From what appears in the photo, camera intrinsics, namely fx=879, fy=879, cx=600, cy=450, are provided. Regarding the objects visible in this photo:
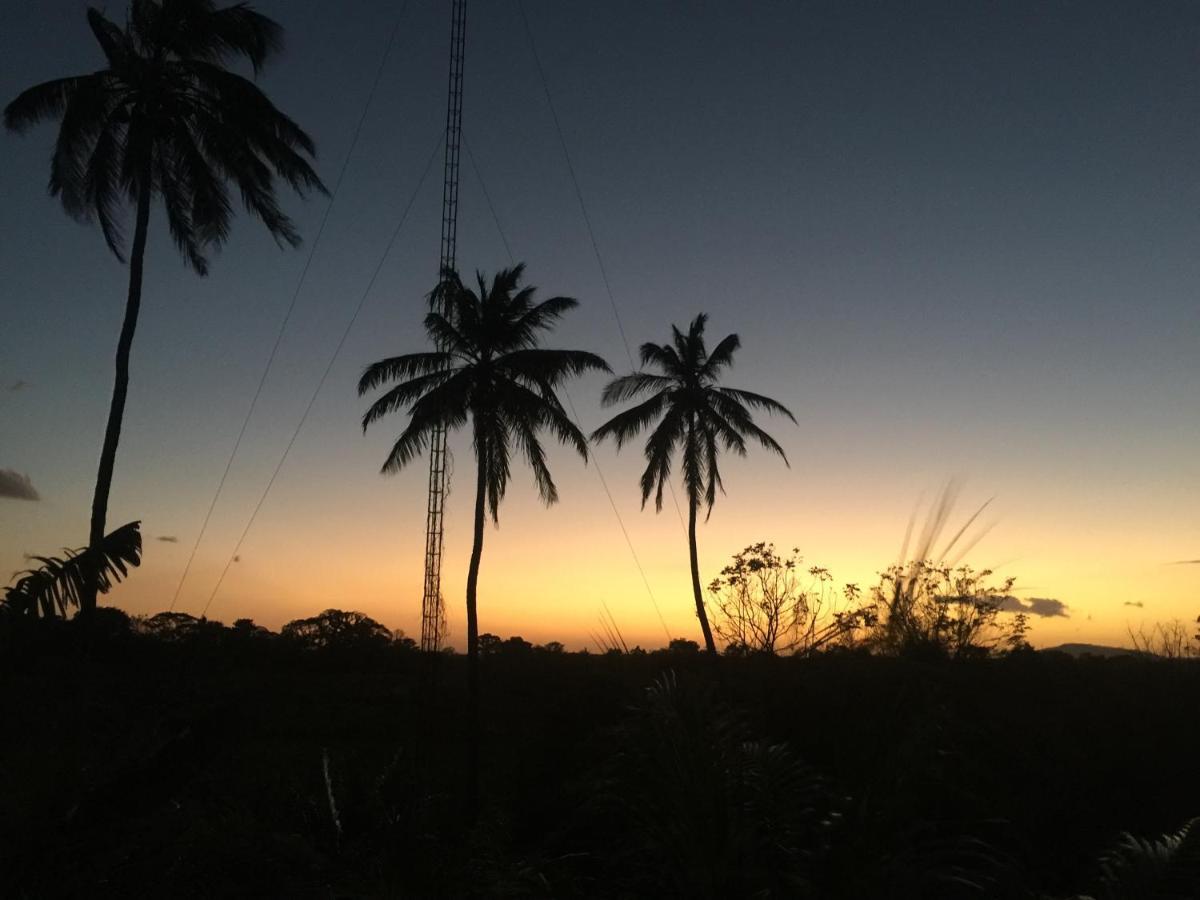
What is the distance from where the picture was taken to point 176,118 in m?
19.6

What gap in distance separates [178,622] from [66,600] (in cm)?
4084

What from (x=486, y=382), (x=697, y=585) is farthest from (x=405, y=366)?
(x=697, y=585)

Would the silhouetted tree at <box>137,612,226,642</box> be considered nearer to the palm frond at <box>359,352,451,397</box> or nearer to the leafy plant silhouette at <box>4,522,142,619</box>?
the palm frond at <box>359,352,451,397</box>

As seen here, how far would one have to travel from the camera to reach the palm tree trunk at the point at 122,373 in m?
18.7

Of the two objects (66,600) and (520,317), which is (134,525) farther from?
(520,317)

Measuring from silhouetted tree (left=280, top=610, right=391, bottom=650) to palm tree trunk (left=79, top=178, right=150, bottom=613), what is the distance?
976 inches

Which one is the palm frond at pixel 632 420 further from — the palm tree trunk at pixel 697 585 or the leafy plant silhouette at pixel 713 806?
the leafy plant silhouette at pixel 713 806

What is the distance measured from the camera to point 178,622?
141 ft

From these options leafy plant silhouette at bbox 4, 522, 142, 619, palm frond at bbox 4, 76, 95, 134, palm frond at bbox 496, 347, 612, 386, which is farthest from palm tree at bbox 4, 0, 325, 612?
leafy plant silhouette at bbox 4, 522, 142, 619

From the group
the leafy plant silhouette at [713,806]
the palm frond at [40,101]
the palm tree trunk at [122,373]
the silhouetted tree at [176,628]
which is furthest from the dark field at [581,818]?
the silhouetted tree at [176,628]

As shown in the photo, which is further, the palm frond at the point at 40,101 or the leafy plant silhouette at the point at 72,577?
the palm frond at the point at 40,101

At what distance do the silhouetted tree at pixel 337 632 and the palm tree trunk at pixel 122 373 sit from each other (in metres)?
24.8

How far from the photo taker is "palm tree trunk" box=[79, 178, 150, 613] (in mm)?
18734

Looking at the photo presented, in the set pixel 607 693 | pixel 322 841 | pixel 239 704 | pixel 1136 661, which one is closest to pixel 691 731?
pixel 239 704
